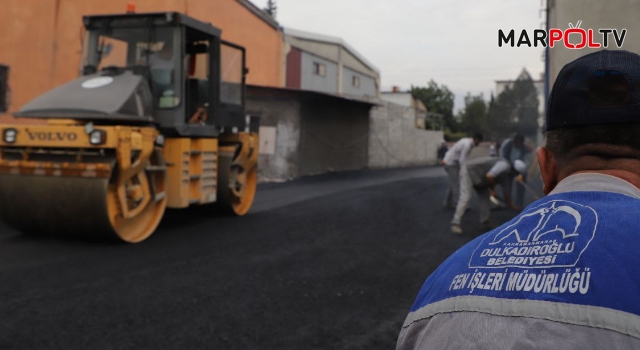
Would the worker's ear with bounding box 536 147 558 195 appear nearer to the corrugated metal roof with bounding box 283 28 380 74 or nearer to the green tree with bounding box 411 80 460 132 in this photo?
the corrugated metal roof with bounding box 283 28 380 74

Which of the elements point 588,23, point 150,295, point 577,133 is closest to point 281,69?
point 588,23

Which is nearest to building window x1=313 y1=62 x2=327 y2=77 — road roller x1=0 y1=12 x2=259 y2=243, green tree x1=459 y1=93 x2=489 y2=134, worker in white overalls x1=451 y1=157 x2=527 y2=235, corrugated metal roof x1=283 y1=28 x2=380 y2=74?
corrugated metal roof x1=283 y1=28 x2=380 y2=74

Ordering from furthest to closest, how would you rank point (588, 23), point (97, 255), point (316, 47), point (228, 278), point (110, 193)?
point (316, 47) < point (588, 23) < point (110, 193) < point (97, 255) < point (228, 278)

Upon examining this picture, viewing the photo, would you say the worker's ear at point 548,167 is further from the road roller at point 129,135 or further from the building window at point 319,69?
the building window at point 319,69

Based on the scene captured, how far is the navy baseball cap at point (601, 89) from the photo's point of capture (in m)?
1.18

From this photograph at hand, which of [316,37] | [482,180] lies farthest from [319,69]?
[482,180]

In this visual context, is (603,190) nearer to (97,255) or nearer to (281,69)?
(97,255)

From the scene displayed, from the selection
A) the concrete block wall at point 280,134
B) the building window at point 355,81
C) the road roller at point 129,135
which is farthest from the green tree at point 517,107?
the road roller at point 129,135

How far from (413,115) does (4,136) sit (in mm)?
27593

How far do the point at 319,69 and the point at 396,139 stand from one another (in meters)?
5.34

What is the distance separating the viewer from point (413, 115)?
108 ft

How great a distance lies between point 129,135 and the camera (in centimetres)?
661

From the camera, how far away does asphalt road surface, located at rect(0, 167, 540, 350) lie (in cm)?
401

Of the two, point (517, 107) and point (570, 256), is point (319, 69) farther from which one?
point (570, 256)
